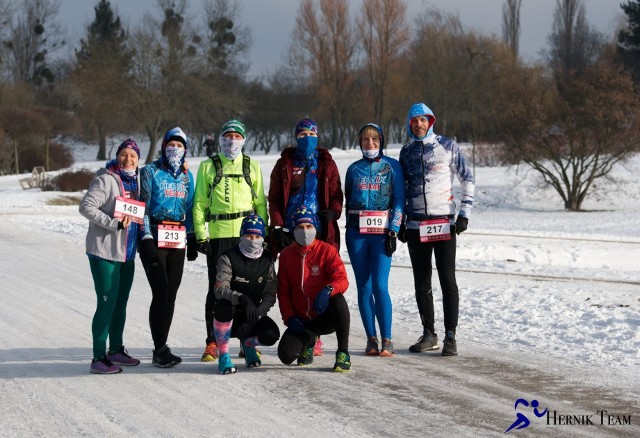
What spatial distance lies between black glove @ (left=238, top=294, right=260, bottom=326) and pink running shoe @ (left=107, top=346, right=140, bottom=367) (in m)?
1.16

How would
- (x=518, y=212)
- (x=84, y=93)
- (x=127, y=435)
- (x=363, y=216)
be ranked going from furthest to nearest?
(x=84, y=93) → (x=518, y=212) → (x=363, y=216) → (x=127, y=435)

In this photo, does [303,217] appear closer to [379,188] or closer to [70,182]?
[379,188]

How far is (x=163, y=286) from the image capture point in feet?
25.9

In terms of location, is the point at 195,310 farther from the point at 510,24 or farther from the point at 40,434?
the point at 510,24

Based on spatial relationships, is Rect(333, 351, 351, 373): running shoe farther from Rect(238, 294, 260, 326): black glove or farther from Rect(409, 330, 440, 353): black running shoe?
Rect(409, 330, 440, 353): black running shoe

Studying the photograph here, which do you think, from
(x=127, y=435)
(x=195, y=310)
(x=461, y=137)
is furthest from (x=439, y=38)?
(x=127, y=435)

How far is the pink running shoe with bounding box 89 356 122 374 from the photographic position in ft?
24.9

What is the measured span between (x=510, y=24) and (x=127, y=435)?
268 ft

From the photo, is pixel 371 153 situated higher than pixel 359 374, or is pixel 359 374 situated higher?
pixel 371 153

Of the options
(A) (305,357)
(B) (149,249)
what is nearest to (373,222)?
(A) (305,357)

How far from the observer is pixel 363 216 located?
8.33 m

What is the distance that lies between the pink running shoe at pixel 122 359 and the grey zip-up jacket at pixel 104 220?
853 mm

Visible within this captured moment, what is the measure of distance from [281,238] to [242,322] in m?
0.83

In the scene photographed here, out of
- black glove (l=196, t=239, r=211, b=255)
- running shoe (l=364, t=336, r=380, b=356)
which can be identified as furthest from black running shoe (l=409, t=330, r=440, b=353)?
black glove (l=196, t=239, r=211, b=255)
